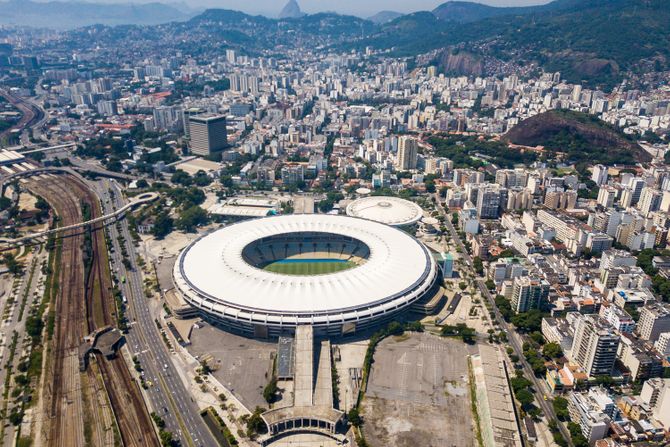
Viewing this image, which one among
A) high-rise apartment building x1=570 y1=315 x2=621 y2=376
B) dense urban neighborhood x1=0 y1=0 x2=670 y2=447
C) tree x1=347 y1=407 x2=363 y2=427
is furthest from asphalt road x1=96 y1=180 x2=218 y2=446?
high-rise apartment building x1=570 y1=315 x2=621 y2=376

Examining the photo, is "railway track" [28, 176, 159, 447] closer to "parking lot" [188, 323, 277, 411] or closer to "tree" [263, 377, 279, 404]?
"parking lot" [188, 323, 277, 411]

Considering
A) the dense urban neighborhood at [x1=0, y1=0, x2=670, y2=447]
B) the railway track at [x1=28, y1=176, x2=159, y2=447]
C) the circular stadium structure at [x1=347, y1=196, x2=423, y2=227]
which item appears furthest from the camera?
the circular stadium structure at [x1=347, y1=196, x2=423, y2=227]

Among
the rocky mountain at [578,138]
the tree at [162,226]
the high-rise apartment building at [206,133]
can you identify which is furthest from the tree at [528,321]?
the high-rise apartment building at [206,133]

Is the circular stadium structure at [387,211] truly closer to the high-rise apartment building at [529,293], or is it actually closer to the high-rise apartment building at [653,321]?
the high-rise apartment building at [529,293]

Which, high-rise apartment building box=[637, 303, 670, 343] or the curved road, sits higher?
the curved road

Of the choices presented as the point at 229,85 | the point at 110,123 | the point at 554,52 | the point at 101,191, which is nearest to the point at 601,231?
the point at 101,191

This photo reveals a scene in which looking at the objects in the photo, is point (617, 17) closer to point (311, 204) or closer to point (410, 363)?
point (311, 204)
